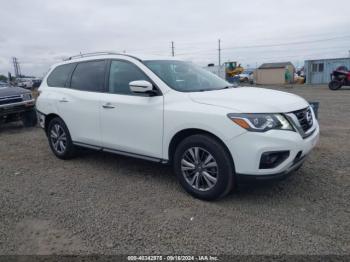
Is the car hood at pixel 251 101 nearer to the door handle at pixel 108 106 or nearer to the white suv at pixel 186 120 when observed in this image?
the white suv at pixel 186 120

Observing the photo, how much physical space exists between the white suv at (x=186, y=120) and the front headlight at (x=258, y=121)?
0.01m

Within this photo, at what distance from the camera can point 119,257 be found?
2.68 m

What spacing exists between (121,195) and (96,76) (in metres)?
1.97

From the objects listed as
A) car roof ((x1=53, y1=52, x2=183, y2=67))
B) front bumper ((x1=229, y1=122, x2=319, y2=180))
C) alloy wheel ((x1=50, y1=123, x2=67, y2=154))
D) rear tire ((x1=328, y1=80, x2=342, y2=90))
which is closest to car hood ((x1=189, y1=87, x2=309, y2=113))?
front bumper ((x1=229, y1=122, x2=319, y2=180))

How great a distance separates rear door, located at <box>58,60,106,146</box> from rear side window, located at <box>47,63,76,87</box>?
0.16 meters

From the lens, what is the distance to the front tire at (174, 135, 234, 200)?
3387mm

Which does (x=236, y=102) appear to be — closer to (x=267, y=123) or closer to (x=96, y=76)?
(x=267, y=123)

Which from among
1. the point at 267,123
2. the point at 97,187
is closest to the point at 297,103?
the point at 267,123

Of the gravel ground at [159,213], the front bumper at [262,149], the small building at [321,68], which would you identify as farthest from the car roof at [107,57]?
the small building at [321,68]

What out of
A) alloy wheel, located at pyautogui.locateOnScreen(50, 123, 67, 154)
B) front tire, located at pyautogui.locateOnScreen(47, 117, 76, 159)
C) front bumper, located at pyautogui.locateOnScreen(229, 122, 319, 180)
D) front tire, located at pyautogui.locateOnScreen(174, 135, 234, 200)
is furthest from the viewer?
alloy wheel, located at pyautogui.locateOnScreen(50, 123, 67, 154)

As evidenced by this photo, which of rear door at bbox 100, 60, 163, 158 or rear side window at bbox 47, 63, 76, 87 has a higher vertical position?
rear side window at bbox 47, 63, 76, 87

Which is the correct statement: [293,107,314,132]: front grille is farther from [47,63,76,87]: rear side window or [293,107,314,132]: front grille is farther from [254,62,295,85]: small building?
[254,62,295,85]: small building

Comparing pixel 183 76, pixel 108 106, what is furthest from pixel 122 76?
pixel 183 76

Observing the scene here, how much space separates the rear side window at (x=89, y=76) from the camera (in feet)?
15.4
